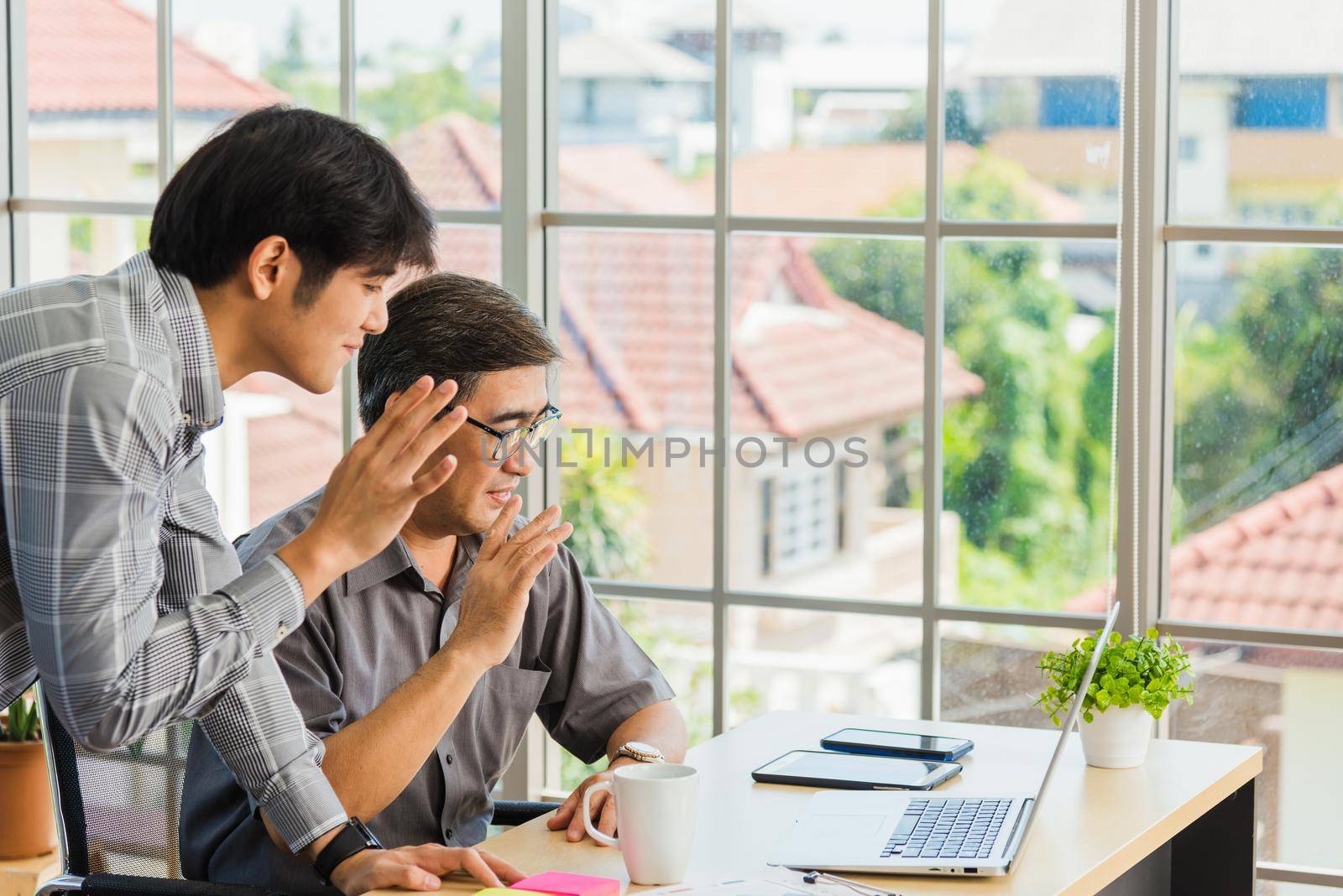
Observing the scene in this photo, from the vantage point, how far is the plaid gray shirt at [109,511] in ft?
4.68

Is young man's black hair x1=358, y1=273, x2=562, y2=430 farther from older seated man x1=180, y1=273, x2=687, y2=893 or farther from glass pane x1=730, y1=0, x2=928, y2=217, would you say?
glass pane x1=730, y1=0, x2=928, y2=217

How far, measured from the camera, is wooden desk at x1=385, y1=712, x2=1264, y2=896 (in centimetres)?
174

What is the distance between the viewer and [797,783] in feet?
6.84

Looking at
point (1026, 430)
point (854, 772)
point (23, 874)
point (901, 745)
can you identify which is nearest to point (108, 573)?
point (854, 772)

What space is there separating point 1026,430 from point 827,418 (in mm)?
394

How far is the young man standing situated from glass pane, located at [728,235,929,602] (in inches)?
54.5

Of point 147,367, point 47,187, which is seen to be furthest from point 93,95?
Answer: point 147,367

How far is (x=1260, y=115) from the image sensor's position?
270 centimetres

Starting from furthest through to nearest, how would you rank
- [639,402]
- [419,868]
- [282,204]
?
1. [639,402]
2. [419,868]
3. [282,204]

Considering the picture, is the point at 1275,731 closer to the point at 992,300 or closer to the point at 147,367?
the point at 992,300

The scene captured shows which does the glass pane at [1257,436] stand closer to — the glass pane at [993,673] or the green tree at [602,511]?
the glass pane at [993,673]

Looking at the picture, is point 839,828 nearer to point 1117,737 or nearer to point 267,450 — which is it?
point 1117,737

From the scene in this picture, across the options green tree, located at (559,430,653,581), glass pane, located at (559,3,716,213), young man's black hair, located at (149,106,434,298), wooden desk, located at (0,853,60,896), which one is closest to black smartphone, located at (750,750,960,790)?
young man's black hair, located at (149,106,434,298)

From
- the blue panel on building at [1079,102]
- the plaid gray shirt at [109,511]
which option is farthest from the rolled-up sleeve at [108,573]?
the blue panel on building at [1079,102]
